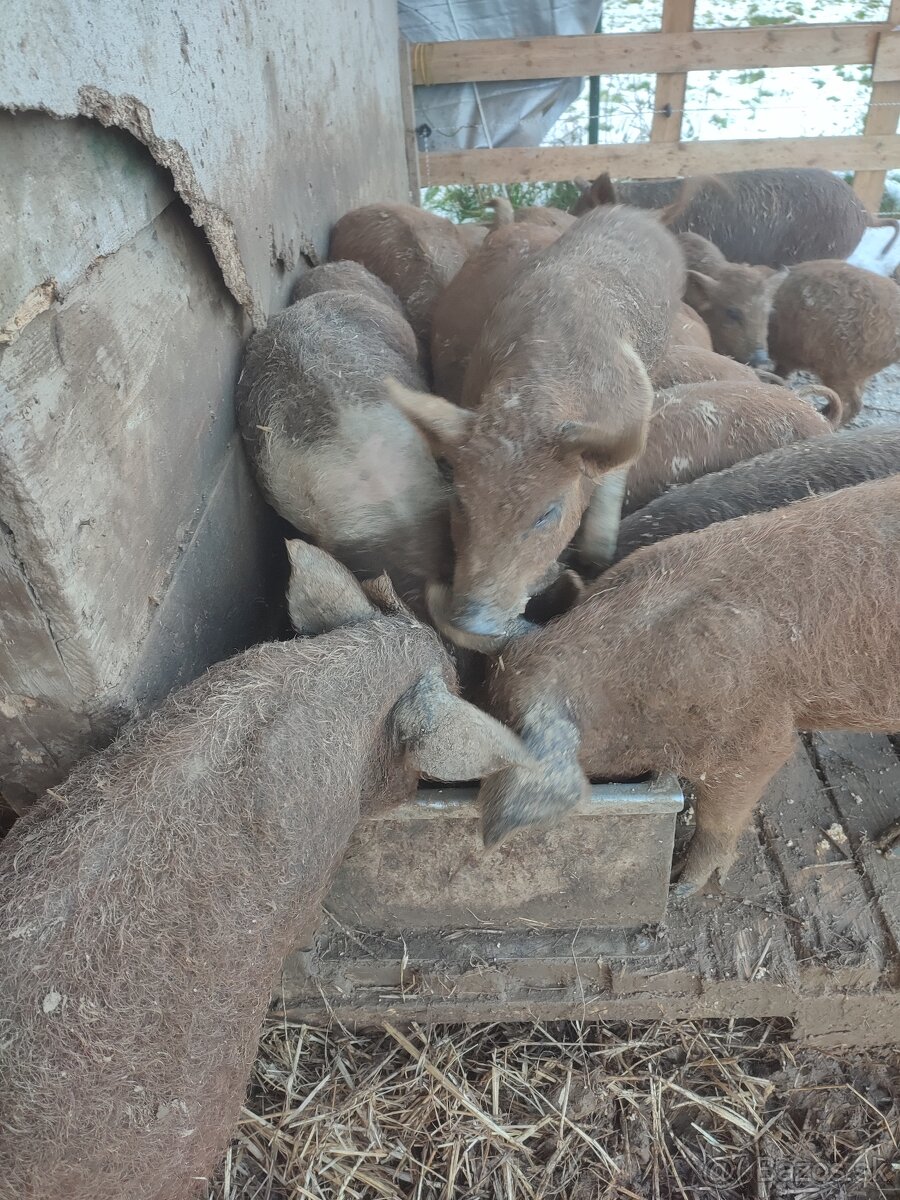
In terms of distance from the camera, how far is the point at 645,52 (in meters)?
7.63

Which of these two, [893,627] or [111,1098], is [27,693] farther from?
[893,627]

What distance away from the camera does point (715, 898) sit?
291 centimetres

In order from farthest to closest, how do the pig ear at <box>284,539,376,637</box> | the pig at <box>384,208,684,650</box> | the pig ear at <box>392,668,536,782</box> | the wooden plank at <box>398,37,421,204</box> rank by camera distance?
the wooden plank at <box>398,37,421,204</box> < the pig at <box>384,208,684,650</box> < the pig ear at <box>284,539,376,637</box> < the pig ear at <box>392,668,536,782</box>

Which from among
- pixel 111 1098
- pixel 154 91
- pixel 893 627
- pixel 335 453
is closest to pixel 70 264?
pixel 154 91

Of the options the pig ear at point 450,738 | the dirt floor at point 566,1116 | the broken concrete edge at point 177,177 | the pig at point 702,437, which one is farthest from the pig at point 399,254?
the dirt floor at point 566,1116

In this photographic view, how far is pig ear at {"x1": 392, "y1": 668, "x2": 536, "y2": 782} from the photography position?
7.32 ft

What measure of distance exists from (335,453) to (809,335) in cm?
366

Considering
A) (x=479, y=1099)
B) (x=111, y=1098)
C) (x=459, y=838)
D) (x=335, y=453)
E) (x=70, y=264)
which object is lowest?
(x=479, y=1099)

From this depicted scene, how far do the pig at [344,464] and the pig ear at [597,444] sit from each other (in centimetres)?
53

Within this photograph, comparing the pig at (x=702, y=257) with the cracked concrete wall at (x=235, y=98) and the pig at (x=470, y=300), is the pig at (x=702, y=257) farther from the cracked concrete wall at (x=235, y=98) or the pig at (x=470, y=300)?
the cracked concrete wall at (x=235, y=98)

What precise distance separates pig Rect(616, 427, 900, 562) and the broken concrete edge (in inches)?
64.2

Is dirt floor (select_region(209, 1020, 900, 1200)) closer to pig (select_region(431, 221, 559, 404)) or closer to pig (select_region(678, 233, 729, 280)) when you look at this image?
pig (select_region(431, 221, 559, 404))

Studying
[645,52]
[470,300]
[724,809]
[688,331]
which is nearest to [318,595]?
[724,809]

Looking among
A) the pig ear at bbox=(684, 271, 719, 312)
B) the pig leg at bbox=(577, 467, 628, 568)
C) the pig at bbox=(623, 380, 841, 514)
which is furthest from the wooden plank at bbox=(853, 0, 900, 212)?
the pig leg at bbox=(577, 467, 628, 568)
